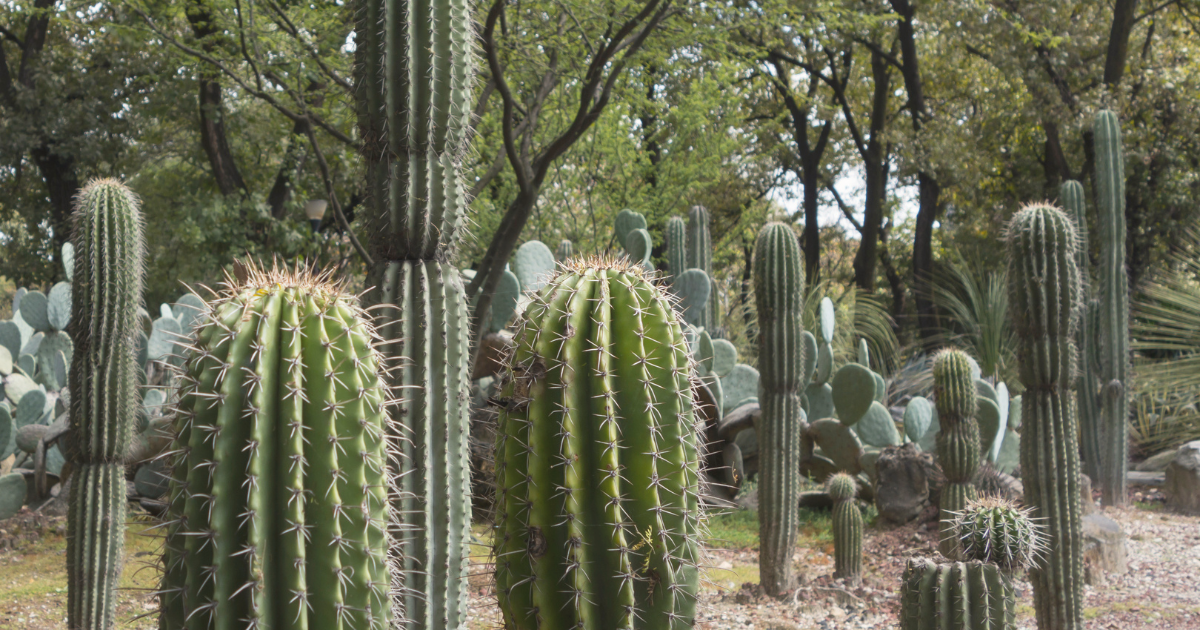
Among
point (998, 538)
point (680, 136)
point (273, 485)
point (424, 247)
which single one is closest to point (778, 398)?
point (998, 538)

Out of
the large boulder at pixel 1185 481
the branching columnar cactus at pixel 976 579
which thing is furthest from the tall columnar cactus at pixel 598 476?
the large boulder at pixel 1185 481

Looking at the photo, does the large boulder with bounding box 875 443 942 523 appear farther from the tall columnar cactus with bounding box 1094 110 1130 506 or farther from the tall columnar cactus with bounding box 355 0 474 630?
the tall columnar cactus with bounding box 355 0 474 630

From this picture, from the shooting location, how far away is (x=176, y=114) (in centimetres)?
1330

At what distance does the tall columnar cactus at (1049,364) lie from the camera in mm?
4496

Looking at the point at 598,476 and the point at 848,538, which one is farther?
the point at 848,538

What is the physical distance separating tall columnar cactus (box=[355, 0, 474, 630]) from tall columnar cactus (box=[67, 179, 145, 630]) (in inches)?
78.1

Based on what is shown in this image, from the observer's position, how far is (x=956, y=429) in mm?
5512

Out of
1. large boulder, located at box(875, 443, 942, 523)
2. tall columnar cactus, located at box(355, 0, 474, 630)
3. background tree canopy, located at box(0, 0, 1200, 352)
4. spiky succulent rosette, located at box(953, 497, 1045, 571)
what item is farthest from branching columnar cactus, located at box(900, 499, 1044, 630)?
background tree canopy, located at box(0, 0, 1200, 352)

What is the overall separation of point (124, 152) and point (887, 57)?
13.8m

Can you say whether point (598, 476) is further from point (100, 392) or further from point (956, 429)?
point (956, 429)

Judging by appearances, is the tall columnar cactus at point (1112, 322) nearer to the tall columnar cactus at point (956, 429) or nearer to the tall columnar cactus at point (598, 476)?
the tall columnar cactus at point (956, 429)

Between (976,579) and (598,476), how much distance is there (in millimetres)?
1788

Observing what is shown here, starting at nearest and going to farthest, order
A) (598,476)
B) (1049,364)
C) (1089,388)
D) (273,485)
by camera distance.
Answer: (273,485), (598,476), (1049,364), (1089,388)

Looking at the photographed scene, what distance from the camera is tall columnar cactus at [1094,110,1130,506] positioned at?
8.16m
